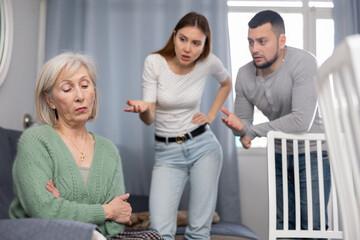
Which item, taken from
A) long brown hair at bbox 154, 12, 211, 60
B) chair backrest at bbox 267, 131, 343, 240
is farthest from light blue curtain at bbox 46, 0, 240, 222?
chair backrest at bbox 267, 131, 343, 240

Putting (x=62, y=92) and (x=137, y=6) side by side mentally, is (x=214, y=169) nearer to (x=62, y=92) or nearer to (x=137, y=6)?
(x=62, y=92)

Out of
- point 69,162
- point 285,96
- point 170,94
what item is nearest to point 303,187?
point 285,96

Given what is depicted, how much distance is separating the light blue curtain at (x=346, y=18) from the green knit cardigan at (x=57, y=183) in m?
2.51

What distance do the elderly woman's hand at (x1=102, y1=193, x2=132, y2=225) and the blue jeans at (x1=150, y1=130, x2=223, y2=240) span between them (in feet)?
2.35

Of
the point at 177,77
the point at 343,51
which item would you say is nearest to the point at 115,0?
the point at 177,77

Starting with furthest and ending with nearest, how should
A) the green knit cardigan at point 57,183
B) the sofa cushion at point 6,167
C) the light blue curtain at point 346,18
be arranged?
the light blue curtain at point 346,18 → the sofa cushion at point 6,167 → the green knit cardigan at point 57,183

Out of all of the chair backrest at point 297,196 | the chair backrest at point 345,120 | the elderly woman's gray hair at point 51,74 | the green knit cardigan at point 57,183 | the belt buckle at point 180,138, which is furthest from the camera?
the belt buckle at point 180,138

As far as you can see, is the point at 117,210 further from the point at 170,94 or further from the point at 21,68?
the point at 21,68

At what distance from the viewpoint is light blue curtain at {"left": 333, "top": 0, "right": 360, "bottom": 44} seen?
3.45 m

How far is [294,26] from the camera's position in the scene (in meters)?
3.60

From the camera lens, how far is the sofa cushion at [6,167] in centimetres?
200

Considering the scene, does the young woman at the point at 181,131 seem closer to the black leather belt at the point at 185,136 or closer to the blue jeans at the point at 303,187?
the black leather belt at the point at 185,136

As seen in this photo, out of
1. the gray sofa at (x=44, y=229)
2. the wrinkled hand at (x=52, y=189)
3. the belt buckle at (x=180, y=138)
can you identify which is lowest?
the gray sofa at (x=44, y=229)

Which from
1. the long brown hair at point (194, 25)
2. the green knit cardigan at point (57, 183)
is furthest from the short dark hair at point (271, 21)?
the green knit cardigan at point (57, 183)
